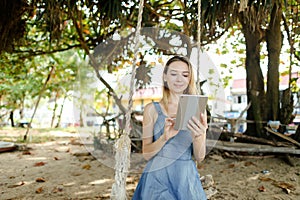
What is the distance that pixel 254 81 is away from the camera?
10.4 ft

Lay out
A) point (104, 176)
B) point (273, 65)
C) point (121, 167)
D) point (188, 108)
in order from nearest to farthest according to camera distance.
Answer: point (188, 108) < point (121, 167) < point (104, 176) < point (273, 65)

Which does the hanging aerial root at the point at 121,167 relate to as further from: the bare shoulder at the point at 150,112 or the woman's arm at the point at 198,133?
the woman's arm at the point at 198,133

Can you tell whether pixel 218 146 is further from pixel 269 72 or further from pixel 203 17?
pixel 203 17

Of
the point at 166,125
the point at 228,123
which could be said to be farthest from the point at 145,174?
the point at 228,123

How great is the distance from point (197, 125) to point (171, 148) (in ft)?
0.52

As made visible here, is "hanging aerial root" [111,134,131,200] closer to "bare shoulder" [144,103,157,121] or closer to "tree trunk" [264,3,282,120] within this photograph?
"bare shoulder" [144,103,157,121]

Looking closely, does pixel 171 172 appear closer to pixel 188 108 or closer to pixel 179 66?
pixel 188 108

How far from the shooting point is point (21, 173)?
2561 millimetres

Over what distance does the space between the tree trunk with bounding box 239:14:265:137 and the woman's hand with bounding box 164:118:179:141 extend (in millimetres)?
2440

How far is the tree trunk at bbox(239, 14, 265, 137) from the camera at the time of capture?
3.12 metres

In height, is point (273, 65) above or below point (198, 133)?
above

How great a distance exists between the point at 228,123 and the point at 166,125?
2460mm

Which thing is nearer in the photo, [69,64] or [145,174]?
[145,174]

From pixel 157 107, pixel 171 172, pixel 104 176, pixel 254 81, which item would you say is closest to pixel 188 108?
pixel 157 107
